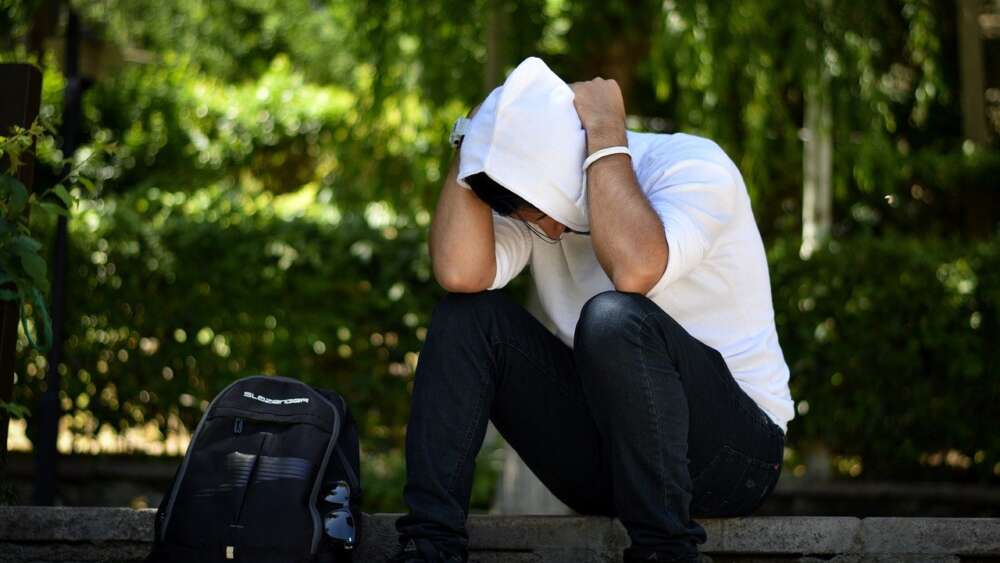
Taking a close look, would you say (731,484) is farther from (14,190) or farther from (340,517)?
(14,190)

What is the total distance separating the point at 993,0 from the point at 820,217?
5192mm

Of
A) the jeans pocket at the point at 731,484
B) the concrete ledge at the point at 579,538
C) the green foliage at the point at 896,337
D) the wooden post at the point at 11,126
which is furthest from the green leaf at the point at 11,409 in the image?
the green foliage at the point at 896,337

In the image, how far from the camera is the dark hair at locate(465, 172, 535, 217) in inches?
100

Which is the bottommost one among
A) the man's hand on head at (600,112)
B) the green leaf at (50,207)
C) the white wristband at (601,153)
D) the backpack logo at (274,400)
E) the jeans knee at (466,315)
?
the backpack logo at (274,400)

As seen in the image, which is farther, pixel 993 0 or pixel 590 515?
pixel 993 0

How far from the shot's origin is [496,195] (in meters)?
2.58

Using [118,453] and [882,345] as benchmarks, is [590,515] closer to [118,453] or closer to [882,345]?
[882,345]

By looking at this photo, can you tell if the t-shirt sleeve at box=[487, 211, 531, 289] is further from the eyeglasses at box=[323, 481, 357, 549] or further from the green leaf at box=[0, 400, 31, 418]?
the green leaf at box=[0, 400, 31, 418]

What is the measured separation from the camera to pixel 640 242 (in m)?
2.35

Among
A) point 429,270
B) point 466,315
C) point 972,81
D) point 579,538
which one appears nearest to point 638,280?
point 466,315

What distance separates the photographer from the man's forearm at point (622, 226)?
2350mm

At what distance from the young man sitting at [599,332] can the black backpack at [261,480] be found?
19 centimetres

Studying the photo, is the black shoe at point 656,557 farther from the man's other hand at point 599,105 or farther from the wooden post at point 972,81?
the wooden post at point 972,81

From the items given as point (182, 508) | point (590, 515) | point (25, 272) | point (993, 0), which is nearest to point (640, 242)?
point (590, 515)
